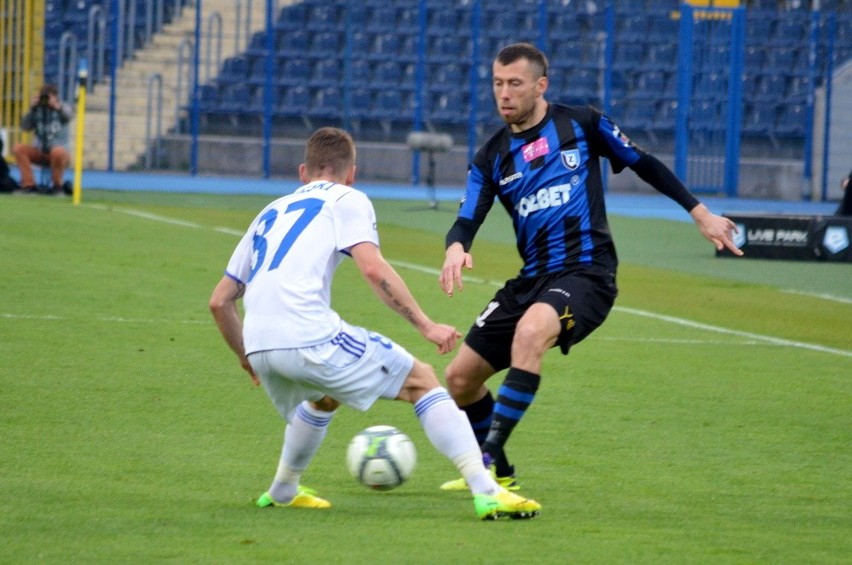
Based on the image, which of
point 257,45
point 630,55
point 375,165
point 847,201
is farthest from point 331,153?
point 630,55

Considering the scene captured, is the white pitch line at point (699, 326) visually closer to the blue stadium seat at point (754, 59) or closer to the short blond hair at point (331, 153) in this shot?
the short blond hair at point (331, 153)

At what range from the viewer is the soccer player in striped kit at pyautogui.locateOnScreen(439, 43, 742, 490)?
5.67 metres

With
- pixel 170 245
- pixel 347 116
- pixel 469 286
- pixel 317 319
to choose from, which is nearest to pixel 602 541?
pixel 317 319

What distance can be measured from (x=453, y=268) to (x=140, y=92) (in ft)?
79.2

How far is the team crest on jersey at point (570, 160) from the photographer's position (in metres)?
5.81

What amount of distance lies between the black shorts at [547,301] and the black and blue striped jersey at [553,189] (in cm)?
7

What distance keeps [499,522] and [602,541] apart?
418 millimetres

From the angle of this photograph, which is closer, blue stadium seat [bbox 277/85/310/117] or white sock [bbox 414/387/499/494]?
white sock [bbox 414/387/499/494]

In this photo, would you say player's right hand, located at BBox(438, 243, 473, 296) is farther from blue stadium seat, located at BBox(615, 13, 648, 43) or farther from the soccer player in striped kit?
blue stadium seat, located at BBox(615, 13, 648, 43)

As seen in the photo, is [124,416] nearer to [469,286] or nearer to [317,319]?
[317,319]

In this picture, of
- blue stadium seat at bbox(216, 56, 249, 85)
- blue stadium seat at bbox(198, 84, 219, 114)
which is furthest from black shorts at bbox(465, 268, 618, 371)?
blue stadium seat at bbox(216, 56, 249, 85)

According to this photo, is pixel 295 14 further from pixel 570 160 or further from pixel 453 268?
pixel 453 268

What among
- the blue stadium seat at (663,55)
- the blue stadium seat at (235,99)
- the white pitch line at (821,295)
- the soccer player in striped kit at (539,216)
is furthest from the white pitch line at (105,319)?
the blue stadium seat at (663,55)

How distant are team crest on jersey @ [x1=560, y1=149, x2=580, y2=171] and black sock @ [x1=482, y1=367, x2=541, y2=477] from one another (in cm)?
92
